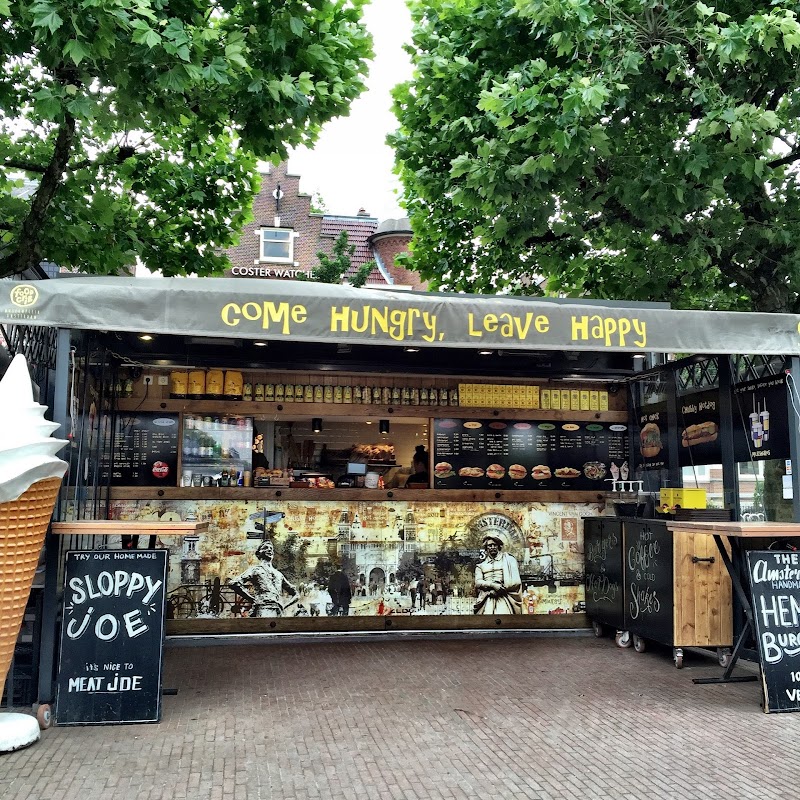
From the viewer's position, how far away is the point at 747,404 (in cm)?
761

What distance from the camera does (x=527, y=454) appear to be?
9.14 metres

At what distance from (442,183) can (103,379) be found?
522 cm

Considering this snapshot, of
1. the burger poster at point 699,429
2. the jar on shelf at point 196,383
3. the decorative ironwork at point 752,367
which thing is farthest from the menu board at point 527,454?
the jar on shelf at point 196,383

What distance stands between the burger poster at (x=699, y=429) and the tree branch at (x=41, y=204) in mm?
7089

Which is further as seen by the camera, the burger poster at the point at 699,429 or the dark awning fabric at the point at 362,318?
the burger poster at the point at 699,429

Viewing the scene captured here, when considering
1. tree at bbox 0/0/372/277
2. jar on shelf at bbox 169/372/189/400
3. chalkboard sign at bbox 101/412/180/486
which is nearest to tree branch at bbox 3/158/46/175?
tree at bbox 0/0/372/277

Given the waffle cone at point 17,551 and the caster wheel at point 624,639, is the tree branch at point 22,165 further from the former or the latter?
the caster wheel at point 624,639

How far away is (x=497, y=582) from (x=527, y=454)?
1.52 metres

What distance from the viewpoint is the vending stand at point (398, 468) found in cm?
799

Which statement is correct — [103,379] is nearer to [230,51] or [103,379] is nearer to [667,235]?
[230,51]

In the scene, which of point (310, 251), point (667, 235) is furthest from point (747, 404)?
point (310, 251)

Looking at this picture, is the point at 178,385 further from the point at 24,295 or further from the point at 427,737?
the point at 427,737

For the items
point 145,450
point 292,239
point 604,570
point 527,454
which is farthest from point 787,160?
point 292,239

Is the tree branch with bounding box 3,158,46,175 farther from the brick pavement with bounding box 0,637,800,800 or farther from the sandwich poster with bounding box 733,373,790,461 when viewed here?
the sandwich poster with bounding box 733,373,790,461
